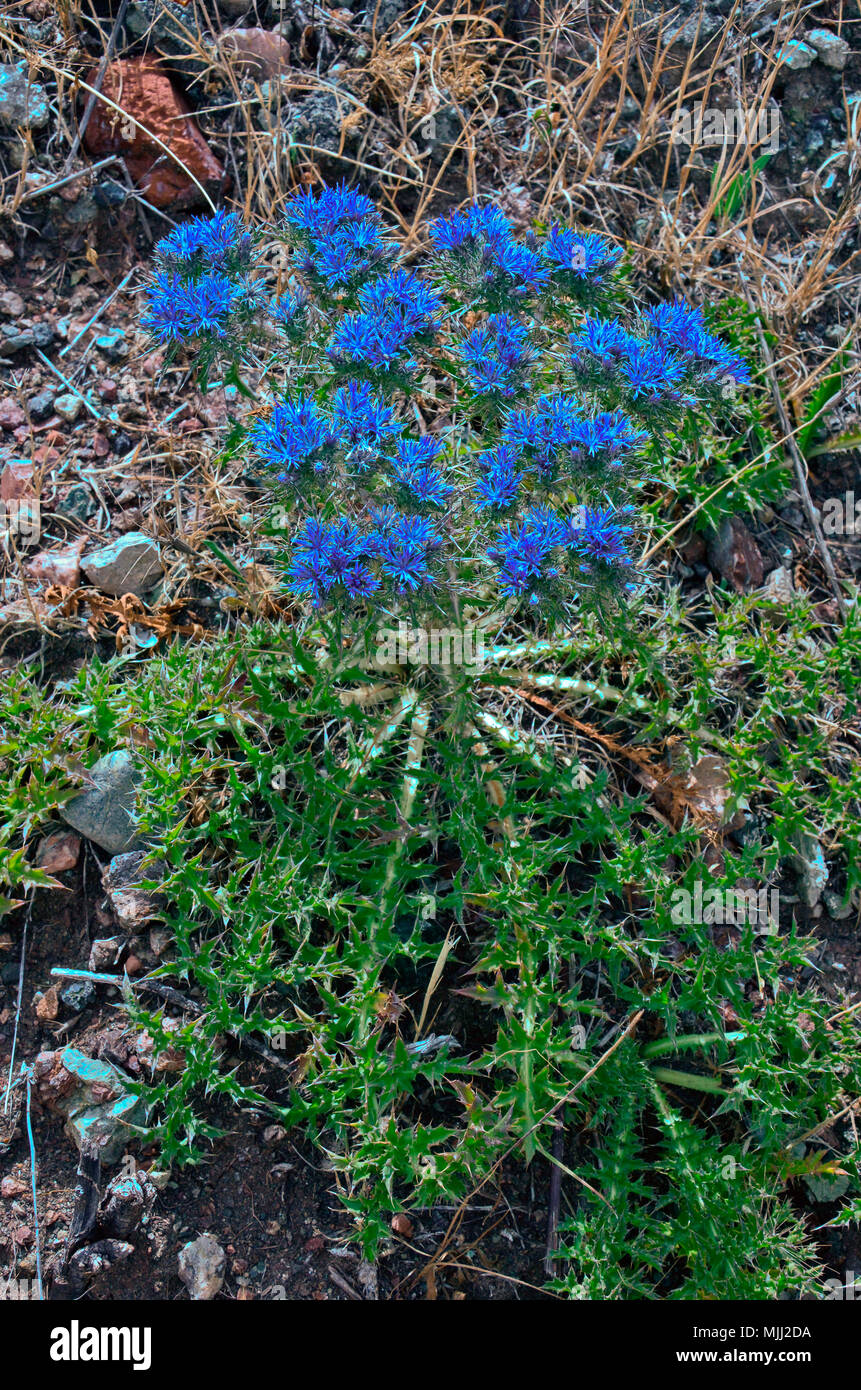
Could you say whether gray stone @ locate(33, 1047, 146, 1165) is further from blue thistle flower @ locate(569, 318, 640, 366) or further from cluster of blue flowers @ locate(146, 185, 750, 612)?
blue thistle flower @ locate(569, 318, 640, 366)

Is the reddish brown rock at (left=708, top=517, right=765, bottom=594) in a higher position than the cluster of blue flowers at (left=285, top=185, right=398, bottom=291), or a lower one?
lower

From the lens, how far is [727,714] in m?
3.56

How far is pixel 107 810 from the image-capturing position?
3068mm

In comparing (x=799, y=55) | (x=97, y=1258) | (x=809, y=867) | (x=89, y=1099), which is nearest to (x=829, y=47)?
(x=799, y=55)

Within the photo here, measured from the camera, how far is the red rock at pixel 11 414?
3.71m

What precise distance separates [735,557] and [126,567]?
2159 millimetres

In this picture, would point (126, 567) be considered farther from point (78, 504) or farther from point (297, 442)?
point (297, 442)

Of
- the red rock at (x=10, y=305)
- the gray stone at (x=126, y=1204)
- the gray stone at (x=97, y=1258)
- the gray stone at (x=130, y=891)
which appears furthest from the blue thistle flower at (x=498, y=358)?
the gray stone at (x=97, y=1258)

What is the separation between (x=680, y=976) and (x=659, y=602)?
1.34 metres

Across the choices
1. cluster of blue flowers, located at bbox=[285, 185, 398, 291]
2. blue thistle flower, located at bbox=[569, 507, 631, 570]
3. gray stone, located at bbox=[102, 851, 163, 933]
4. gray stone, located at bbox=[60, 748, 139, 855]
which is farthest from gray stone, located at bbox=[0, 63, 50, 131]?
blue thistle flower, located at bbox=[569, 507, 631, 570]

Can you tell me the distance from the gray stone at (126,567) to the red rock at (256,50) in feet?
6.88

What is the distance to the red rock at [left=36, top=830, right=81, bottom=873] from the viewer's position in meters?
3.06

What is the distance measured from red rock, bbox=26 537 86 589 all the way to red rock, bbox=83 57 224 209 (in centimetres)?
155

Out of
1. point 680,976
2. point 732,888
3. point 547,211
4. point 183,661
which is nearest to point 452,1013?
point 680,976
